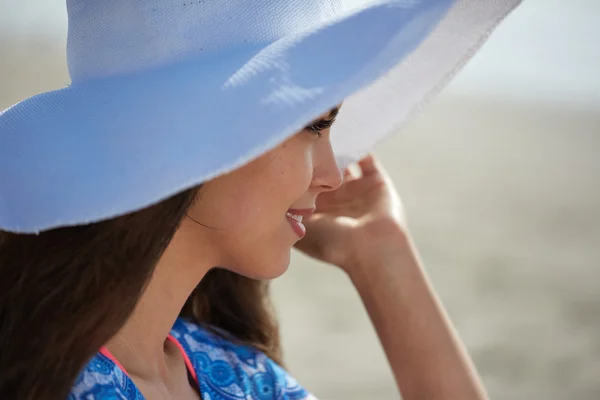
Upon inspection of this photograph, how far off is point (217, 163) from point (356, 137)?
2.31ft

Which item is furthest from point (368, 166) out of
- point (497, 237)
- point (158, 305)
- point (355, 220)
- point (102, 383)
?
point (497, 237)

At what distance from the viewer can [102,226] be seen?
4.00 ft

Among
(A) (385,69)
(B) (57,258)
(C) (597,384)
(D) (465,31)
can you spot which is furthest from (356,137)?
(C) (597,384)

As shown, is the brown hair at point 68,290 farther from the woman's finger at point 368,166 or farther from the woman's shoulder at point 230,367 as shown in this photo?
the woman's finger at point 368,166

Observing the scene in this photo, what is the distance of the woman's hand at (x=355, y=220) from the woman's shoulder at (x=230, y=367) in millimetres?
241

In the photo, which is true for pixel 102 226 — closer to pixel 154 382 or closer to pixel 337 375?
pixel 154 382

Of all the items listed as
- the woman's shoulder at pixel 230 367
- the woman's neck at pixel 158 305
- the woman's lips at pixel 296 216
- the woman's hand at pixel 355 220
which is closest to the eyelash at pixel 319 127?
the woman's lips at pixel 296 216

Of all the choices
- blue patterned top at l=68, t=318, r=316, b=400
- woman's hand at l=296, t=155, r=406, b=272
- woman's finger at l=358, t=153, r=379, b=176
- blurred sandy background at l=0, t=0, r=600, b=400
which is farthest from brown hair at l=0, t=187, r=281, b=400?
blurred sandy background at l=0, t=0, r=600, b=400

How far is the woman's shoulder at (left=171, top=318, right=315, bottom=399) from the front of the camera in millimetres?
1602

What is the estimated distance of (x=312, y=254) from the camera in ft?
5.77

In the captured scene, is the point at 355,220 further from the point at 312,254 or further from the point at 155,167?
the point at 155,167

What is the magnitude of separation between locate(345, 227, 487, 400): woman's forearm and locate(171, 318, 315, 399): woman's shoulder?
0.21 meters

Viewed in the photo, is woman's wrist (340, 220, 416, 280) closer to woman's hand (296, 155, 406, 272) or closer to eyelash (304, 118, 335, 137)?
woman's hand (296, 155, 406, 272)

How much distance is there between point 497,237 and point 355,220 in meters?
→ 4.36
